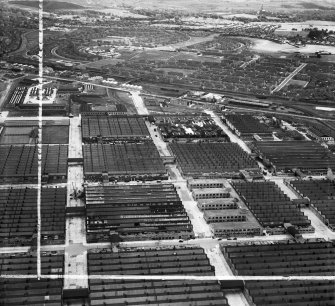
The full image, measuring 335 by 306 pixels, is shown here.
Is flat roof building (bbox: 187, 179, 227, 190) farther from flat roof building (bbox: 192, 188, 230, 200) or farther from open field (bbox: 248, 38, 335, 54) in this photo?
open field (bbox: 248, 38, 335, 54)

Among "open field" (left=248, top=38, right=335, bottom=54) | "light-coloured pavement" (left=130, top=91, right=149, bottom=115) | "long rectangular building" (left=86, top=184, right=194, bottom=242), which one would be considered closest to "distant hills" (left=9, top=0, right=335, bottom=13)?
"open field" (left=248, top=38, right=335, bottom=54)

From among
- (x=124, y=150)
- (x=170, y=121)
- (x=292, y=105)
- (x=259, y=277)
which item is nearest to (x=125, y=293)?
(x=259, y=277)

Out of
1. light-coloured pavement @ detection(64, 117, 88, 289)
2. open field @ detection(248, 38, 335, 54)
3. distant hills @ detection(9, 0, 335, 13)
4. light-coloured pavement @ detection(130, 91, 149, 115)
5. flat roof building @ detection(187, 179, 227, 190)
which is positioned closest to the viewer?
light-coloured pavement @ detection(64, 117, 88, 289)

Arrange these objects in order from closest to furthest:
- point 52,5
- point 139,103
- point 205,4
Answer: point 139,103 < point 52,5 < point 205,4

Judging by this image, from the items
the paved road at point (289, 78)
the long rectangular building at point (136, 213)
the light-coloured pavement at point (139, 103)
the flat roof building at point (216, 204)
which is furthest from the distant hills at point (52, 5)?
the flat roof building at point (216, 204)

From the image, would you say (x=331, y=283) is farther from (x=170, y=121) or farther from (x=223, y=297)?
(x=170, y=121)

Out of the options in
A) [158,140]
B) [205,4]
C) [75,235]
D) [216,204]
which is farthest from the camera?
[205,4]

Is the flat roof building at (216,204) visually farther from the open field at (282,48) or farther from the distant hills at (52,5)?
the distant hills at (52,5)

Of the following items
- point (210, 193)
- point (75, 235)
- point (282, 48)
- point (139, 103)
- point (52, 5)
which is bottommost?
point (75, 235)

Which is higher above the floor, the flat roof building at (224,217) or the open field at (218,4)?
the open field at (218,4)

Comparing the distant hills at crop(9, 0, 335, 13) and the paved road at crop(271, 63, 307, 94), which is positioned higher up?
the distant hills at crop(9, 0, 335, 13)

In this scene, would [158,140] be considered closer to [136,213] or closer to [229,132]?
[229,132]

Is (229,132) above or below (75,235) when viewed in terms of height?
above

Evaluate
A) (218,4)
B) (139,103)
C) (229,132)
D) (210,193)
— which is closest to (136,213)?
(210,193)
